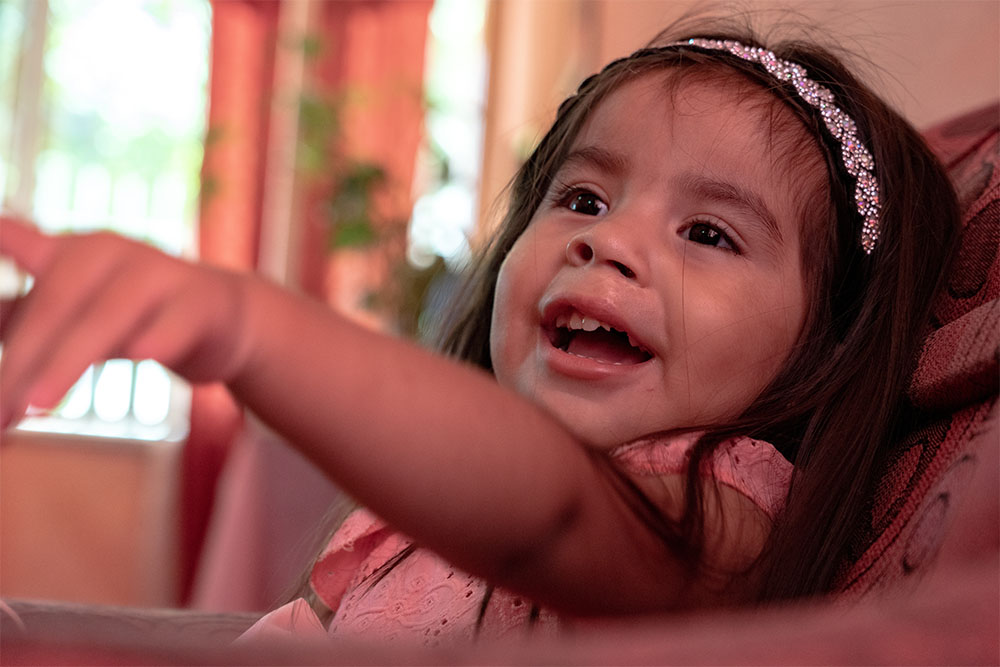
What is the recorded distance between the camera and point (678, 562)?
1.71 feet

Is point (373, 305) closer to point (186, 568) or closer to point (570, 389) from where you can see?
point (186, 568)

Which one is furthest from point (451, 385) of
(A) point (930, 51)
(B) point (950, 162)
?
(A) point (930, 51)

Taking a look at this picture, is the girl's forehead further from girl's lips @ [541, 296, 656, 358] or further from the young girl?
girl's lips @ [541, 296, 656, 358]

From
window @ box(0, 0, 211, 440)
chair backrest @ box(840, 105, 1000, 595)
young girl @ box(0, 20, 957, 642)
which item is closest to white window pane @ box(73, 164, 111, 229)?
window @ box(0, 0, 211, 440)

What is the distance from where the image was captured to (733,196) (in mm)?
770

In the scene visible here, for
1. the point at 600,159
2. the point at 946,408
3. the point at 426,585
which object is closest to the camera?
the point at 946,408

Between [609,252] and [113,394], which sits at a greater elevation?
[609,252]

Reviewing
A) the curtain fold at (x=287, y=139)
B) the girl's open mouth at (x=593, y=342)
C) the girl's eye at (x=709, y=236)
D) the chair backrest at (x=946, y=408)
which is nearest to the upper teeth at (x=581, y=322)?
the girl's open mouth at (x=593, y=342)

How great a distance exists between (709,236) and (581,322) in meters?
0.13

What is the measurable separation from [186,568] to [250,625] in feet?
10.3

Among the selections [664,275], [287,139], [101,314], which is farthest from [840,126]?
[287,139]

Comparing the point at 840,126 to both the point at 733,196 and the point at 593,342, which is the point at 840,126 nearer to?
the point at 733,196

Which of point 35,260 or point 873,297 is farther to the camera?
point 873,297

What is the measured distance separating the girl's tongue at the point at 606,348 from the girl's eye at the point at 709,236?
95 mm
